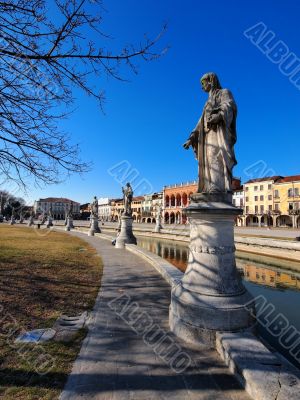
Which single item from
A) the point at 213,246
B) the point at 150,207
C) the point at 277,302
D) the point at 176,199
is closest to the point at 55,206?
the point at 150,207

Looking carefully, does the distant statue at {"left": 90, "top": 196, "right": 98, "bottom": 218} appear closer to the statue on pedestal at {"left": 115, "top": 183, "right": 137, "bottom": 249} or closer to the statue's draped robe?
the statue on pedestal at {"left": 115, "top": 183, "right": 137, "bottom": 249}

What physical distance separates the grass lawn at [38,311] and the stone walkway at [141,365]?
225mm

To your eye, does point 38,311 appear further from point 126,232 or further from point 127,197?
point 127,197

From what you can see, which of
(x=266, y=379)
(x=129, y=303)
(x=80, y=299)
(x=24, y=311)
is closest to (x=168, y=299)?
(x=129, y=303)

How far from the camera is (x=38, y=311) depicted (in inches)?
195

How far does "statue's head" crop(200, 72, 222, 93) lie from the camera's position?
477 cm

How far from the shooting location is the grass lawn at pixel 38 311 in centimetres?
289

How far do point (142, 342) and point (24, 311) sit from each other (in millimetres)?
2249

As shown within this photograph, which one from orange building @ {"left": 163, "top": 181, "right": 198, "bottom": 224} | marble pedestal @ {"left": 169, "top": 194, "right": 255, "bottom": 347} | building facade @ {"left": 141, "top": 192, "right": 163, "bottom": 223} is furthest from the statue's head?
building facade @ {"left": 141, "top": 192, "right": 163, "bottom": 223}

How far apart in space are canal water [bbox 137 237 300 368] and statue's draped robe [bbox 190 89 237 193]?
10.2ft

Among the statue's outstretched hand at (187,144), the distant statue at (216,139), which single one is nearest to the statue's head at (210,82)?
the distant statue at (216,139)

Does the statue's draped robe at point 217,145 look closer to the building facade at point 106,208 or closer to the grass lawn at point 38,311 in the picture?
the grass lawn at point 38,311

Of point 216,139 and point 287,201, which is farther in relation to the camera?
point 287,201

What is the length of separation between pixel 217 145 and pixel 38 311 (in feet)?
13.3
